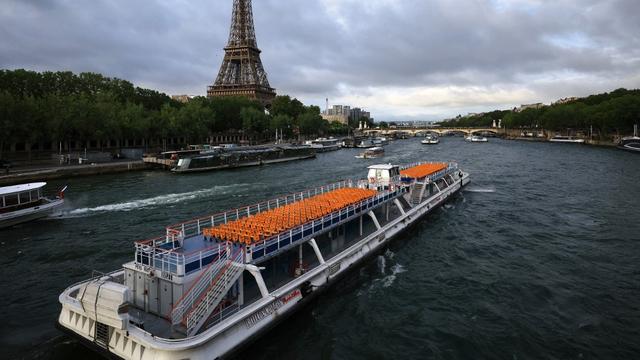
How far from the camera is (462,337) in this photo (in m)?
17.7

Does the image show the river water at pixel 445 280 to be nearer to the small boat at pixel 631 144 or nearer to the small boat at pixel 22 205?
the small boat at pixel 22 205

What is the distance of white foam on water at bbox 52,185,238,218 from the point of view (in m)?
40.6

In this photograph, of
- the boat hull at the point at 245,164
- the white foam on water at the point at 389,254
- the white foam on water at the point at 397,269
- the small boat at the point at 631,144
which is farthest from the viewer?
the small boat at the point at 631,144

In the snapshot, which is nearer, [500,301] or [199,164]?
[500,301]

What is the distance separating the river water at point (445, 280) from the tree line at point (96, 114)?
32217mm

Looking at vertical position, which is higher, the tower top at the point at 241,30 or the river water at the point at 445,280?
the tower top at the point at 241,30

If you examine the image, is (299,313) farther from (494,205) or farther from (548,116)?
(548,116)

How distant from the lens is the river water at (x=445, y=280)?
55.9 feet

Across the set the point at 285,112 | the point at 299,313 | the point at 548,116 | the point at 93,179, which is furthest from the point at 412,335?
the point at 548,116

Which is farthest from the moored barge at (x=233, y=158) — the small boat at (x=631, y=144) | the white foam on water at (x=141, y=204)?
the small boat at (x=631, y=144)

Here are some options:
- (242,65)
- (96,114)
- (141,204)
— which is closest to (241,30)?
(242,65)

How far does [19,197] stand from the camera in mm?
37031

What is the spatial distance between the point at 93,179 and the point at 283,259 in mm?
55179

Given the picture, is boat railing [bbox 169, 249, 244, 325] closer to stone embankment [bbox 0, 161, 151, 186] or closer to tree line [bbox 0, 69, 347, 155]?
stone embankment [bbox 0, 161, 151, 186]
